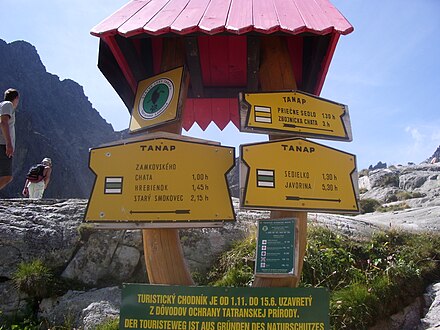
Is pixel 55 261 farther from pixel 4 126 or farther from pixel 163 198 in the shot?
pixel 163 198

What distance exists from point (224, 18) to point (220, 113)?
1.98 meters

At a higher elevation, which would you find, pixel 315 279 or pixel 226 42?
pixel 226 42

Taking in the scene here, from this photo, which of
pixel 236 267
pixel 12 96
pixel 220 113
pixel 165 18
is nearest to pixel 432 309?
pixel 236 267

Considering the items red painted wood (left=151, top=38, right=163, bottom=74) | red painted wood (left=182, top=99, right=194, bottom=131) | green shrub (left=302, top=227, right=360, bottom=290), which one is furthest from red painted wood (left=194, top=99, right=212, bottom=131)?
green shrub (left=302, top=227, right=360, bottom=290)

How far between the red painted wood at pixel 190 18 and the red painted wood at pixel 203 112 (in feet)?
4.99

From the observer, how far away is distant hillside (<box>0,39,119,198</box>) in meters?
71.7

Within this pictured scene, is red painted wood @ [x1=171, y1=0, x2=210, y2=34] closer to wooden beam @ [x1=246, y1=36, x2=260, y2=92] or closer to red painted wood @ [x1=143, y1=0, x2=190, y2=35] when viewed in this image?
red painted wood @ [x1=143, y1=0, x2=190, y2=35]

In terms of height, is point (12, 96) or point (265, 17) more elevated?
point (12, 96)

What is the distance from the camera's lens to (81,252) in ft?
21.1

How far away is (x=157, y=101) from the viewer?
3393 millimetres

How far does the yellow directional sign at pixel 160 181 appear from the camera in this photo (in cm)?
277

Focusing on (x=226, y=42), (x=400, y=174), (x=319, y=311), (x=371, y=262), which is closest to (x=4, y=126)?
(x=226, y=42)

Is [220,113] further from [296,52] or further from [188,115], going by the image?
[296,52]

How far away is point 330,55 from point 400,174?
44981 millimetres
